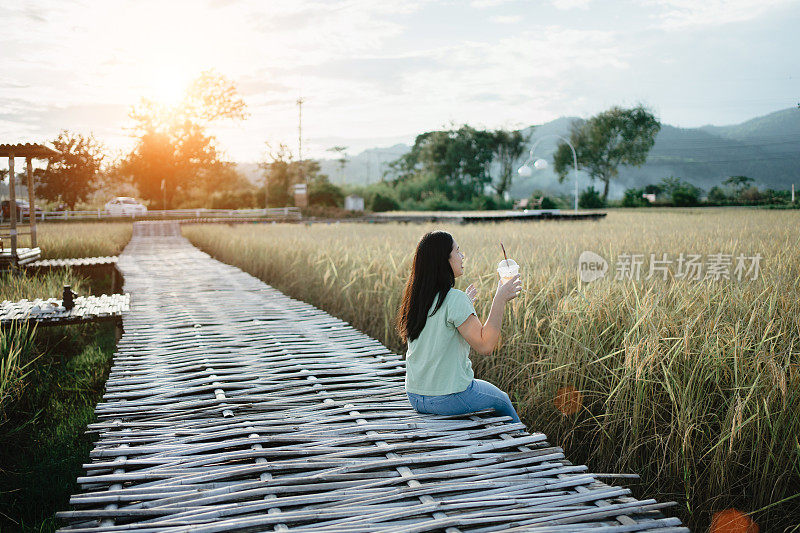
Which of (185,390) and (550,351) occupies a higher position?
(550,351)

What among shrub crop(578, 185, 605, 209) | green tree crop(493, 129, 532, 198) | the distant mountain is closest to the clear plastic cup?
shrub crop(578, 185, 605, 209)

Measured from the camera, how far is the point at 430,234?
265 centimetres

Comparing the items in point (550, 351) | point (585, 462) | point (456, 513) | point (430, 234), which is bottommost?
point (585, 462)

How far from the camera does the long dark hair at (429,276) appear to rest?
263cm

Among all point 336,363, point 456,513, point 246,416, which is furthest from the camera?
point 336,363

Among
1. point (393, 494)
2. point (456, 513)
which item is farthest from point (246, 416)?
point (456, 513)

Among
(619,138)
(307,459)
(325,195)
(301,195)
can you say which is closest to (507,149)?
(619,138)

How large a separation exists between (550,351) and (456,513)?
52.5 inches

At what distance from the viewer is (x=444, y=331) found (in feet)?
8.74

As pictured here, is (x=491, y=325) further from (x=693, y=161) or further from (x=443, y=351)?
(x=693, y=161)

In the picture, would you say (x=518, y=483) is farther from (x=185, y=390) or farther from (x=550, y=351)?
(x=185, y=390)

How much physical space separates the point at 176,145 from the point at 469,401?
3664 centimetres

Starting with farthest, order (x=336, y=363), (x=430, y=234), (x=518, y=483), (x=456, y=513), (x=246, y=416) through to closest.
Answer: (x=336, y=363) → (x=246, y=416) → (x=430, y=234) → (x=518, y=483) → (x=456, y=513)

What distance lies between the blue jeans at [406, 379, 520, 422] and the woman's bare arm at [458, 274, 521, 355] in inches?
8.8
